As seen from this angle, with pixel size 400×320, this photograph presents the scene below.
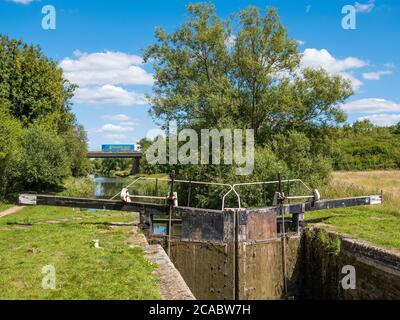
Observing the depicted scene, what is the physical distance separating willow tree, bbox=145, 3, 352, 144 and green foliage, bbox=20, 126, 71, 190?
767cm

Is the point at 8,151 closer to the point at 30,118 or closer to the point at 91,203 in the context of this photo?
the point at 91,203

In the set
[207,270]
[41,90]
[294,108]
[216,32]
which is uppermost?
[216,32]

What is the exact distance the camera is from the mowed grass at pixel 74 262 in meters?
6.67

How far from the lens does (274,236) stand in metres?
12.5

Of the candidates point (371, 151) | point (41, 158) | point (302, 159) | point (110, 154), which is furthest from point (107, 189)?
point (371, 151)

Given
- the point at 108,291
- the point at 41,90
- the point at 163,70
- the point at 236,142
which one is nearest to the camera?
the point at 108,291

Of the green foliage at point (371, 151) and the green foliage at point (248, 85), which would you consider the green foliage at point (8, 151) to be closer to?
the green foliage at point (248, 85)

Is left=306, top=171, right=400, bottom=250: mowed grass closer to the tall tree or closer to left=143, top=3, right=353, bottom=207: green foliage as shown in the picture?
left=143, top=3, right=353, bottom=207: green foliage

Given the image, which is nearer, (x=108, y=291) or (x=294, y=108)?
(x=108, y=291)

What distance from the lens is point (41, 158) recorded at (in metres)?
24.6

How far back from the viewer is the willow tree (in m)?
22.2

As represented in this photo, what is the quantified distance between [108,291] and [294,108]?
17790 millimetres

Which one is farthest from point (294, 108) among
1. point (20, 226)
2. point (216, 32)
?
point (20, 226)
